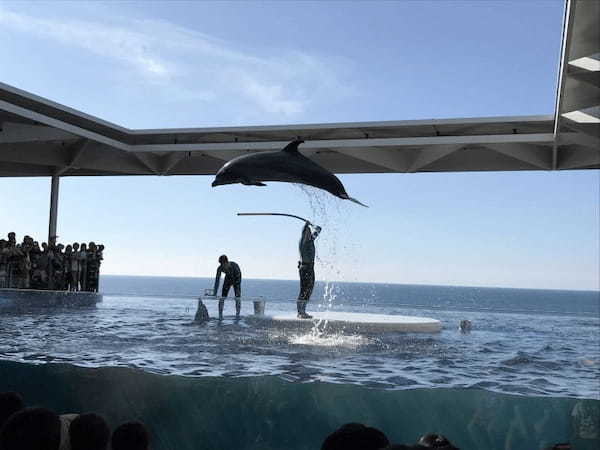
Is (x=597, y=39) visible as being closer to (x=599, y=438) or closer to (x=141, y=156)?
(x=599, y=438)

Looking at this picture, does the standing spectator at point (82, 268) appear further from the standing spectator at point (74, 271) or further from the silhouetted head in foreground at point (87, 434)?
the silhouetted head in foreground at point (87, 434)

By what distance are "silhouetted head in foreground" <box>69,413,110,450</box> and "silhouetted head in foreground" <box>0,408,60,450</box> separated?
15 cm

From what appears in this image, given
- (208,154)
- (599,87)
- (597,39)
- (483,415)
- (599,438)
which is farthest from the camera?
(208,154)

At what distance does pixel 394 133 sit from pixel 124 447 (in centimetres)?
1349

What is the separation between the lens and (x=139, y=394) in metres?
6.30

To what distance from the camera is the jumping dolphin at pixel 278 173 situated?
973 cm

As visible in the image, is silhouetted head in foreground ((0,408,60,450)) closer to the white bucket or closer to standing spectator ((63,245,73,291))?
the white bucket

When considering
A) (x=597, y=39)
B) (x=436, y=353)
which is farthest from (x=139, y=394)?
(x=597, y=39)

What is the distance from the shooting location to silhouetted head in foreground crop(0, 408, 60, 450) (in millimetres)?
2975

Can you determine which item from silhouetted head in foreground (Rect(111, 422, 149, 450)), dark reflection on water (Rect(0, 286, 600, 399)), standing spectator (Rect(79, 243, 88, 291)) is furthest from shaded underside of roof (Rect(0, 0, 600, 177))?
silhouetted head in foreground (Rect(111, 422, 149, 450))

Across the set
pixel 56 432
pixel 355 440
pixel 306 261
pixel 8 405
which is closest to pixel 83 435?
pixel 56 432

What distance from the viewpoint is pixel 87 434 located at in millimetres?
3236

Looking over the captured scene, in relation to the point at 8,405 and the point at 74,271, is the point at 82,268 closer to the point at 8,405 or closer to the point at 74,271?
the point at 74,271

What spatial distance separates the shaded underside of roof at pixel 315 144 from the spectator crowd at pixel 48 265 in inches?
103
